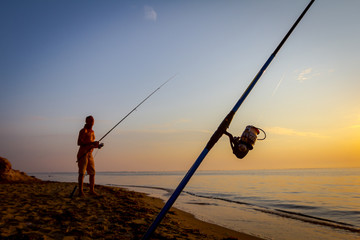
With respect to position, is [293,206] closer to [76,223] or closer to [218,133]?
[76,223]

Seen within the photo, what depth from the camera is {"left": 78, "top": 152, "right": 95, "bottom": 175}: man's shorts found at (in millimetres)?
6295

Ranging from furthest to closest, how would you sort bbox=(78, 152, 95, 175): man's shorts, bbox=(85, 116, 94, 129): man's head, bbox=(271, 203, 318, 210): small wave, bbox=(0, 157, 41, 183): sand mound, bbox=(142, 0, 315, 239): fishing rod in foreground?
bbox=(0, 157, 41, 183): sand mound < bbox=(271, 203, 318, 210): small wave < bbox=(85, 116, 94, 129): man's head < bbox=(78, 152, 95, 175): man's shorts < bbox=(142, 0, 315, 239): fishing rod in foreground

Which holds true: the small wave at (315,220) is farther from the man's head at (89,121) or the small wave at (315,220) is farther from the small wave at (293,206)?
the man's head at (89,121)

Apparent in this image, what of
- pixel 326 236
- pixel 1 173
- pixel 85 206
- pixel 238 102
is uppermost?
pixel 238 102

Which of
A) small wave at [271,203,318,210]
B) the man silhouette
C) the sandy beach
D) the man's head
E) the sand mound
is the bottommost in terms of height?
the sand mound

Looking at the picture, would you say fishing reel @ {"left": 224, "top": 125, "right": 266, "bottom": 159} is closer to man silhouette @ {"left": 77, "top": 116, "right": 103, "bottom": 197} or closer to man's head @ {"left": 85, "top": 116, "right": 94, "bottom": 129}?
man silhouette @ {"left": 77, "top": 116, "right": 103, "bottom": 197}

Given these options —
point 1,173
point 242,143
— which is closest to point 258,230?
point 242,143

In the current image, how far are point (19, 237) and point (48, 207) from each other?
2018mm

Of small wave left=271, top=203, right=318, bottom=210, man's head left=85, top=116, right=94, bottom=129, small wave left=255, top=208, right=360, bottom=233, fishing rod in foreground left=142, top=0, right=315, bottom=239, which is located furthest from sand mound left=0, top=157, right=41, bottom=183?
small wave left=271, top=203, right=318, bottom=210

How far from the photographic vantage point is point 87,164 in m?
6.55

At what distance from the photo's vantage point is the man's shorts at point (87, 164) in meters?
6.29

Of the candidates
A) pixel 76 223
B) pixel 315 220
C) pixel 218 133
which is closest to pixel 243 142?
pixel 218 133

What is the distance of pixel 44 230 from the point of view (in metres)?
3.54

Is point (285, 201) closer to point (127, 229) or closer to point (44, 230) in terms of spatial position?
point (127, 229)
